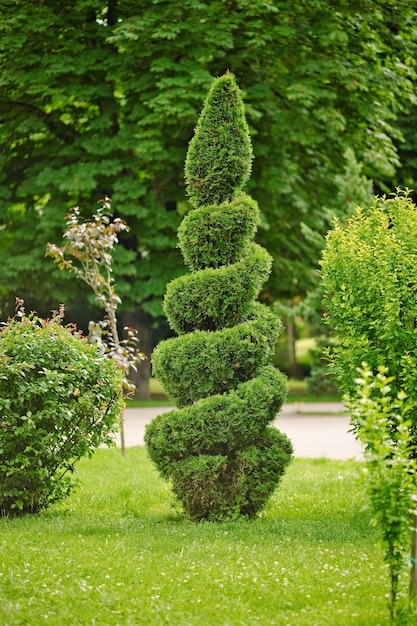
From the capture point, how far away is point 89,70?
61.9ft

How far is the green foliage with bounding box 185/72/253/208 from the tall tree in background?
8117 mm

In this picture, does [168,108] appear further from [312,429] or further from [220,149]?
[220,149]

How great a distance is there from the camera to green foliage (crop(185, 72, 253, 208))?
841 cm

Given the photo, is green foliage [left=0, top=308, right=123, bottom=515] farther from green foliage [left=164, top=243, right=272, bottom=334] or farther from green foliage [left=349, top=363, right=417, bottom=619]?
green foliage [left=349, top=363, right=417, bottom=619]

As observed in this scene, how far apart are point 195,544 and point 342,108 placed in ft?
45.5

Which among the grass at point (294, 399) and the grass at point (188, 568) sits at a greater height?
the grass at point (188, 568)

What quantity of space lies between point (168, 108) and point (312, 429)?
6.53 meters

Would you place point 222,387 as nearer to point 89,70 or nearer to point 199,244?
point 199,244

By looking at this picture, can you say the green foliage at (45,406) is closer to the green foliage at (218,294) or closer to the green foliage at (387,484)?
the green foliage at (218,294)

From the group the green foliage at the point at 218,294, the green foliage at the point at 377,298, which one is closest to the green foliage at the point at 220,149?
the green foliage at the point at 218,294

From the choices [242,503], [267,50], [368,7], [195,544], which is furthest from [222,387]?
[368,7]

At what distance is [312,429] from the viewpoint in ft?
52.6

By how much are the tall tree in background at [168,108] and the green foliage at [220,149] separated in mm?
8117

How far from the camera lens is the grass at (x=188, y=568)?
17.6 ft
